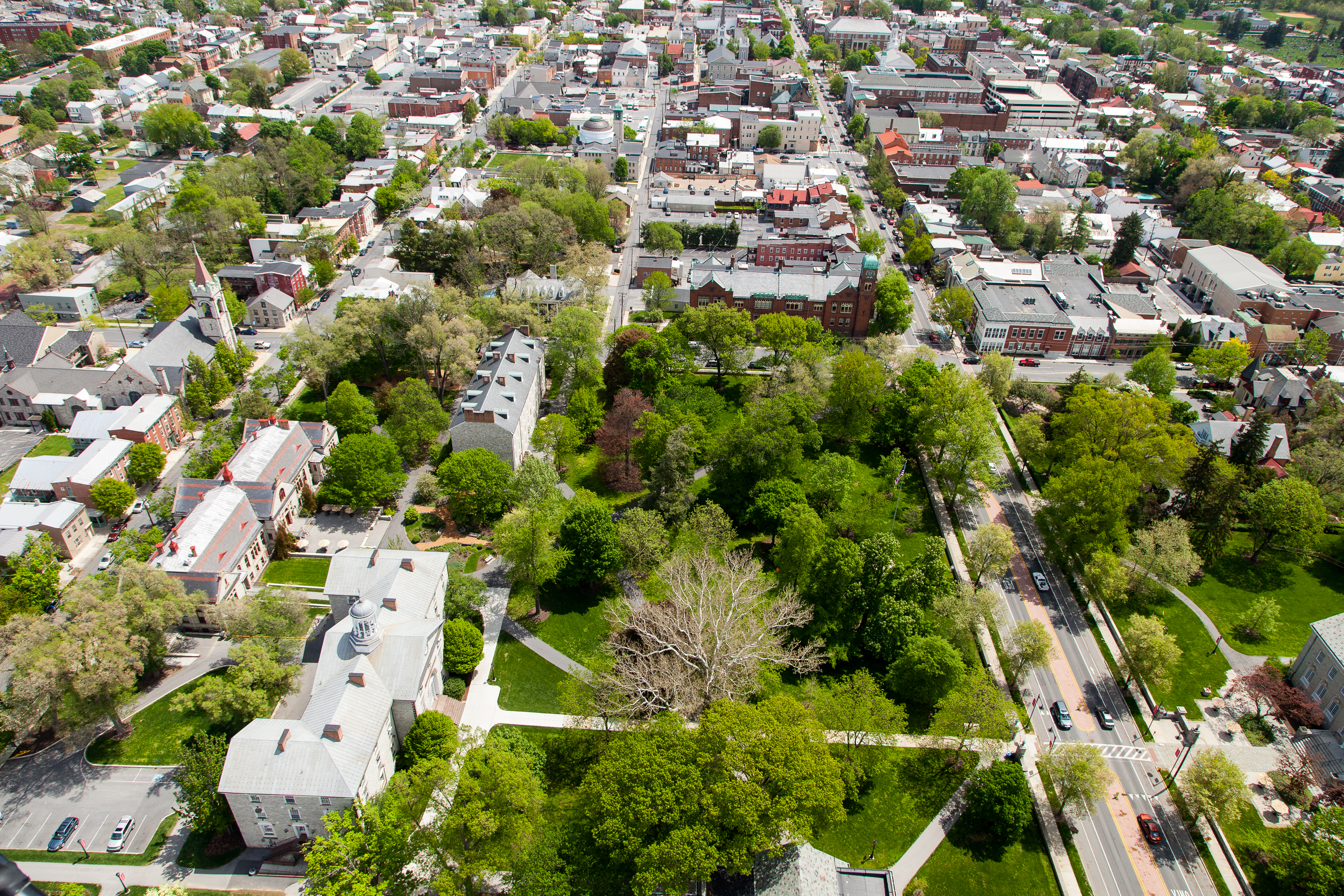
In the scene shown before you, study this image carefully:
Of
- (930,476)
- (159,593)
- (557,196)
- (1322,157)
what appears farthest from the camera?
(1322,157)

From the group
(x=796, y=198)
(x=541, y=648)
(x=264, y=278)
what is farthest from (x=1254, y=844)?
(x=264, y=278)

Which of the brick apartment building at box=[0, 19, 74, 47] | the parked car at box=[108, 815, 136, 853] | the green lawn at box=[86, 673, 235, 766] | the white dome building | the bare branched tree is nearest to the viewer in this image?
the parked car at box=[108, 815, 136, 853]

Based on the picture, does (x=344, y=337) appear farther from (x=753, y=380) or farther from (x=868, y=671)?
(x=868, y=671)

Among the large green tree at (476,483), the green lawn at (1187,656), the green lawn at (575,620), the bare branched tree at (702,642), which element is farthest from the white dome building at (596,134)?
the green lawn at (1187,656)

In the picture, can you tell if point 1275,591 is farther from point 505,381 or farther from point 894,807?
point 505,381

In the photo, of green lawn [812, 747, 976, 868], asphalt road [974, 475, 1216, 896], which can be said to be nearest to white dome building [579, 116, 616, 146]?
asphalt road [974, 475, 1216, 896]

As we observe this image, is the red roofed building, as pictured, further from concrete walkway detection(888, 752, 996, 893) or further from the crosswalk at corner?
concrete walkway detection(888, 752, 996, 893)

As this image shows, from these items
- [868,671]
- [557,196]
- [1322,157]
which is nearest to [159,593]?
[868,671]
